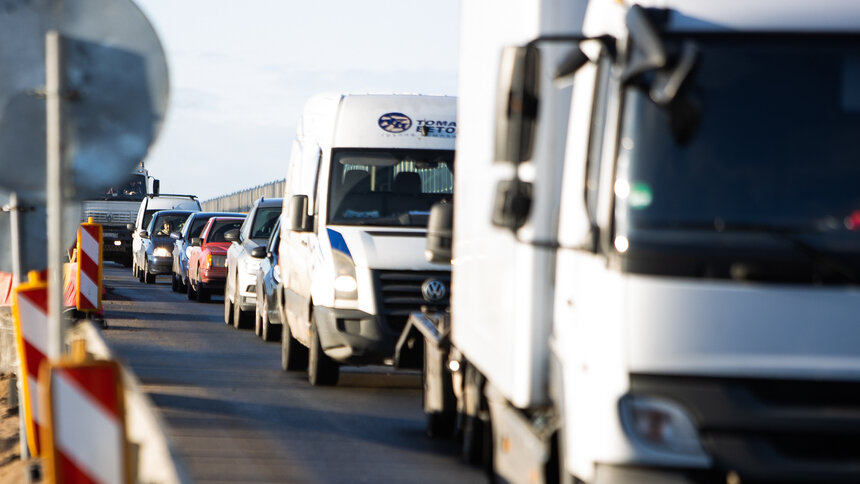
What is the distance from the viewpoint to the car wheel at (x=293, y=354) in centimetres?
1470

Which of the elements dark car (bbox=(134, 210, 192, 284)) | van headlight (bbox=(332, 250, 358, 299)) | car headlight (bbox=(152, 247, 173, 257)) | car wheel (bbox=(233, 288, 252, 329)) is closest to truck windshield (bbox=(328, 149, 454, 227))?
van headlight (bbox=(332, 250, 358, 299))

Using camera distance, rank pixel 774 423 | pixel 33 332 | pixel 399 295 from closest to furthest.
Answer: pixel 774 423 < pixel 33 332 < pixel 399 295

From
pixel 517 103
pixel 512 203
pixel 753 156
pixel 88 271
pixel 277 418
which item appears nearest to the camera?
pixel 753 156

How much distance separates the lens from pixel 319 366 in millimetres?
13219

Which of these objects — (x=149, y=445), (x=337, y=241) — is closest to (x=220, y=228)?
(x=337, y=241)

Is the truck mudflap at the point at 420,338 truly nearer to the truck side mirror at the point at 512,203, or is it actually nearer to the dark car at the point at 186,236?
the truck side mirror at the point at 512,203

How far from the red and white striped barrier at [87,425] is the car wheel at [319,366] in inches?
313

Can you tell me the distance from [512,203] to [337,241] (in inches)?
271

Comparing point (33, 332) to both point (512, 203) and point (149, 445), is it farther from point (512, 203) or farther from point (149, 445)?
point (512, 203)

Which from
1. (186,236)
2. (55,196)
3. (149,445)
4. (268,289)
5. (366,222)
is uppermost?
(55,196)

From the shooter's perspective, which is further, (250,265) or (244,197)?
(244,197)

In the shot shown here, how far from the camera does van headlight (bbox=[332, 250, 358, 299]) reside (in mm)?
12578

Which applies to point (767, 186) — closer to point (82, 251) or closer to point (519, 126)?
point (519, 126)

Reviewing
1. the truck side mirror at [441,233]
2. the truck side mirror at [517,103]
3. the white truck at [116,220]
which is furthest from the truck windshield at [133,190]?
the truck side mirror at [517,103]
